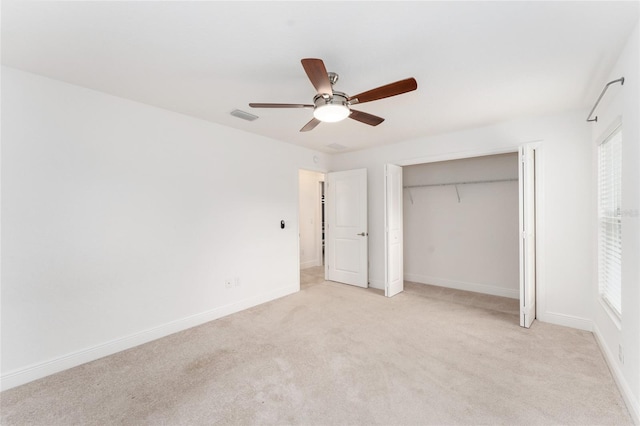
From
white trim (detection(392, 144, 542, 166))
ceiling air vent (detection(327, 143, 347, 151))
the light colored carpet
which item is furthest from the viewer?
ceiling air vent (detection(327, 143, 347, 151))

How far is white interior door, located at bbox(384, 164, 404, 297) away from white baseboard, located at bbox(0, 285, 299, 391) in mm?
2127

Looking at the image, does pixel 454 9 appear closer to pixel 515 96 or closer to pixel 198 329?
pixel 515 96

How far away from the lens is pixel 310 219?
6941 mm

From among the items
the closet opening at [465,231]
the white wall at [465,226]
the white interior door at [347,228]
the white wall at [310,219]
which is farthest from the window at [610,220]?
the white wall at [310,219]

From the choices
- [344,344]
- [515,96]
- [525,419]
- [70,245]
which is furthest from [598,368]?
[70,245]

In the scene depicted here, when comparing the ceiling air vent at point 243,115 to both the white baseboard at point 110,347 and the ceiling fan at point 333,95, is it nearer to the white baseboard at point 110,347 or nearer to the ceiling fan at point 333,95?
the ceiling fan at point 333,95

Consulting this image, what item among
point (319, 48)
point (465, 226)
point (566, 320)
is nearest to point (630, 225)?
point (566, 320)

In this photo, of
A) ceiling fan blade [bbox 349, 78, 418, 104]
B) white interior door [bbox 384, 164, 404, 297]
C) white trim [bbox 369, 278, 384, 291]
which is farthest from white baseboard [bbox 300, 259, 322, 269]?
ceiling fan blade [bbox 349, 78, 418, 104]

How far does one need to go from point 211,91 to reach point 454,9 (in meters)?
2.11

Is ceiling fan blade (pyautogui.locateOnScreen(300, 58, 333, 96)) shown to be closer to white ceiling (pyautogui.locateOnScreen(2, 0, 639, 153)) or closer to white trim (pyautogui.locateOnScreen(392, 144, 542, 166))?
white ceiling (pyautogui.locateOnScreen(2, 0, 639, 153))

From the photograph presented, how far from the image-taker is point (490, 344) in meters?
2.77

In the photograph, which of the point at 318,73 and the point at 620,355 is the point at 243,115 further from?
the point at 620,355

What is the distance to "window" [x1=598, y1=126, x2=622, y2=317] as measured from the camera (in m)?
2.38

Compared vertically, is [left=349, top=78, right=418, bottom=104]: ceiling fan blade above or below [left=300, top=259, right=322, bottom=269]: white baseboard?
above
